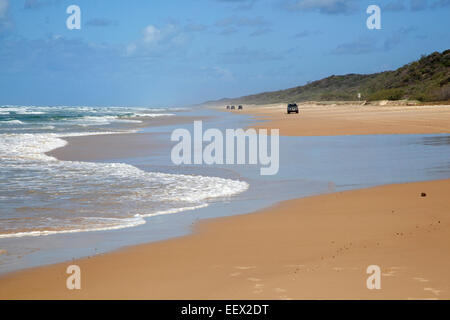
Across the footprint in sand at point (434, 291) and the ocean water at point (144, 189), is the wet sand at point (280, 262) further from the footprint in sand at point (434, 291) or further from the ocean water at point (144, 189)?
the ocean water at point (144, 189)

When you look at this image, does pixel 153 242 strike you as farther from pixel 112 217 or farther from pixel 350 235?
pixel 350 235

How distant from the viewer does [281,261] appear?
529cm

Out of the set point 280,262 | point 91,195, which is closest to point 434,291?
point 280,262

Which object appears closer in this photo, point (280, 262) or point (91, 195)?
point (280, 262)

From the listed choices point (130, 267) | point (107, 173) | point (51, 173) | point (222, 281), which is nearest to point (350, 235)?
point (222, 281)

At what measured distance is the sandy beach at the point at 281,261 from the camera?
174 inches

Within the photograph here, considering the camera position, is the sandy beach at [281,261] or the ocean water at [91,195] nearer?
the sandy beach at [281,261]

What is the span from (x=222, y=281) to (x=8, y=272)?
2182mm

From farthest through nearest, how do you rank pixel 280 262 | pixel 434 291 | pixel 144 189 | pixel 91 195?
1. pixel 144 189
2. pixel 91 195
3. pixel 280 262
4. pixel 434 291

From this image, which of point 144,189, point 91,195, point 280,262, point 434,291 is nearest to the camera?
point 434,291

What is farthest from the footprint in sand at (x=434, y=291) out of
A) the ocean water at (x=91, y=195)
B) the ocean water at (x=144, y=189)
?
the ocean water at (x=91, y=195)

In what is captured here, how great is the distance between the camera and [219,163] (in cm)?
1457

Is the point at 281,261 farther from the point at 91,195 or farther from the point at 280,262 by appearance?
the point at 91,195

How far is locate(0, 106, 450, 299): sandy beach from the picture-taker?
441 cm
